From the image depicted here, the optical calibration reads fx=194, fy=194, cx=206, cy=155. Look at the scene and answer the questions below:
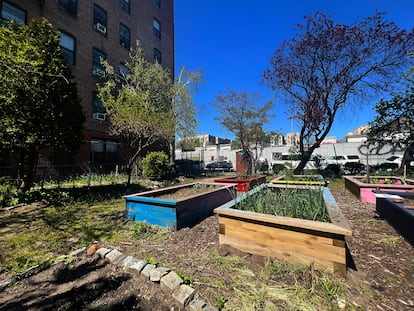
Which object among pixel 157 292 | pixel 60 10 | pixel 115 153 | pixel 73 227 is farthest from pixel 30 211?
pixel 60 10

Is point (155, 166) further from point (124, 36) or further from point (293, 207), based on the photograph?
point (124, 36)

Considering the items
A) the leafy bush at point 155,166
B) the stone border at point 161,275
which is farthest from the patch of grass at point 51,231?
the leafy bush at point 155,166

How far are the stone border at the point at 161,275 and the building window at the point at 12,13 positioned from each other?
11.4 metres

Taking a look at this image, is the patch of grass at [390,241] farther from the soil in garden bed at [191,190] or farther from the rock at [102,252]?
the rock at [102,252]

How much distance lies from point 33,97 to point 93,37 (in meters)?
9.29

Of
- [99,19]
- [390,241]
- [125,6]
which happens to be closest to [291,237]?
[390,241]

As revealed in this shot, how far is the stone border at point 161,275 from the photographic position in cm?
173

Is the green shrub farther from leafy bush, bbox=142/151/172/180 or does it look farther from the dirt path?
leafy bush, bbox=142/151/172/180

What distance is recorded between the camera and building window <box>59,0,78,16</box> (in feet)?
34.0

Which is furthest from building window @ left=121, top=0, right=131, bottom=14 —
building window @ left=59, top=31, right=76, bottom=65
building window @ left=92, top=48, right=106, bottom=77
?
building window @ left=59, top=31, right=76, bottom=65

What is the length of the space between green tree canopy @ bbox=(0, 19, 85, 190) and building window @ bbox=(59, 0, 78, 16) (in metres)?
7.18

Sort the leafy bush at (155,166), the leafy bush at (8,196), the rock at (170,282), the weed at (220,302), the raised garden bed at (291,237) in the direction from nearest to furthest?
the weed at (220,302), the rock at (170,282), the raised garden bed at (291,237), the leafy bush at (8,196), the leafy bush at (155,166)

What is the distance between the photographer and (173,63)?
18.5 m

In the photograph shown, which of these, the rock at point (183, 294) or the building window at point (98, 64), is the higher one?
the building window at point (98, 64)
